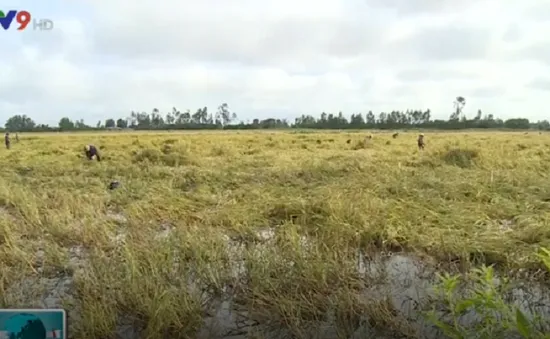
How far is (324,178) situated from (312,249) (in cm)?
389

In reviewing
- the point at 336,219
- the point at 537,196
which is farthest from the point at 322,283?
the point at 537,196

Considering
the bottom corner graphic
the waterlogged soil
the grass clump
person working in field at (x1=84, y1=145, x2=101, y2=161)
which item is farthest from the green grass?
person working in field at (x1=84, y1=145, x2=101, y2=161)

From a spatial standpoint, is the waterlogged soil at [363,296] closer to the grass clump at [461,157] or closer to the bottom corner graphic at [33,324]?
the bottom corner graphic at [33,324]

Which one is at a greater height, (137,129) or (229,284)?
(137,129)

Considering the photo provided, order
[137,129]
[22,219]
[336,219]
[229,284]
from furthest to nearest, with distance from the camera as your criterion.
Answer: [137,129] < [22,219] < [336,219] < [229,284]

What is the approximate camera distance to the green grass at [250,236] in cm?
247

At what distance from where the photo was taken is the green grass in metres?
→ 2.47

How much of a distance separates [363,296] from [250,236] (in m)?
1.34

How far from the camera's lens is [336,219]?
3.80 meters

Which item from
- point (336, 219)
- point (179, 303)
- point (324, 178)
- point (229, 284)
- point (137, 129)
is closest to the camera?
point (179, 303)

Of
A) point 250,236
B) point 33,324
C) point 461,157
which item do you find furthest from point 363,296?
point 461,157

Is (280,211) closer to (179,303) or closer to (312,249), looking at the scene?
(312,249)

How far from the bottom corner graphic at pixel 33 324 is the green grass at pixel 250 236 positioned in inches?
35.5

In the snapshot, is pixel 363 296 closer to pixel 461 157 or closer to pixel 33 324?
pixel 33 324
